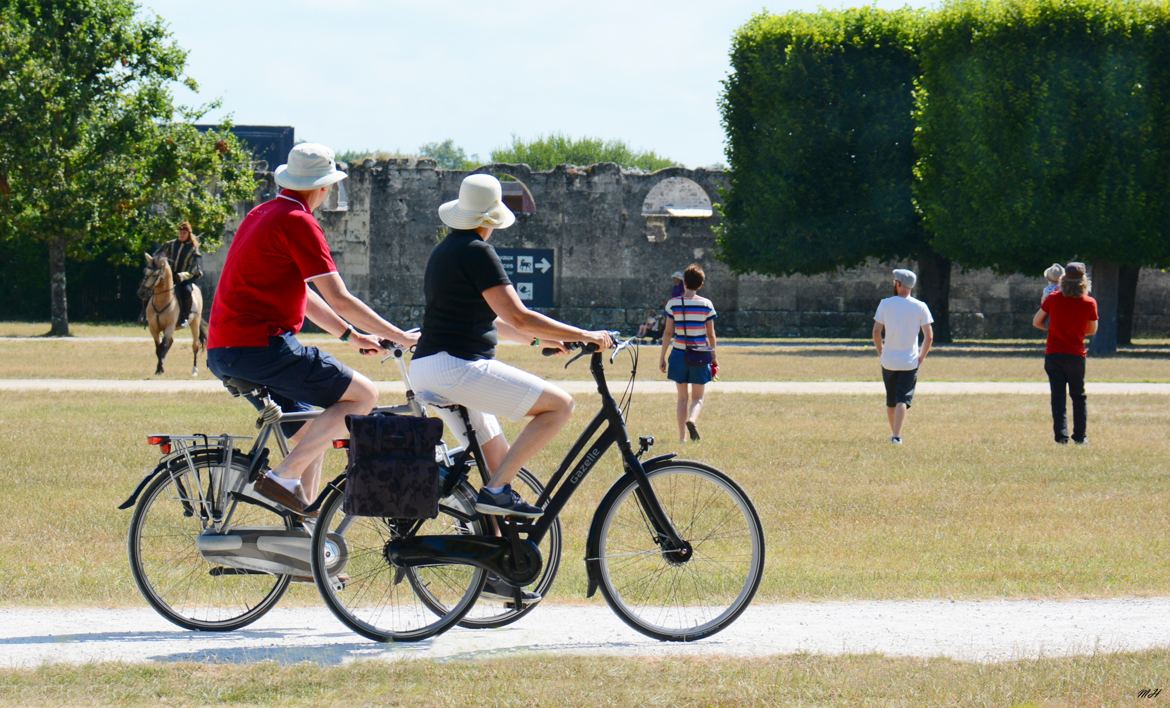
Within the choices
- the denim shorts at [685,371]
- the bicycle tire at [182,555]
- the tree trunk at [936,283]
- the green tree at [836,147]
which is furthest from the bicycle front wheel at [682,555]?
the tree trunk at [936,283]

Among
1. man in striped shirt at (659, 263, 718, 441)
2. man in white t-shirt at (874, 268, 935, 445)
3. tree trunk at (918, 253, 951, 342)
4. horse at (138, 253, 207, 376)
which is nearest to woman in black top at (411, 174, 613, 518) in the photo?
man in striped shirt at (659, 263, 718, 441)

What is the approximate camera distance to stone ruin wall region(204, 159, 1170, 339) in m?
48.0

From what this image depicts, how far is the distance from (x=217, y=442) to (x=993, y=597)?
3486mm

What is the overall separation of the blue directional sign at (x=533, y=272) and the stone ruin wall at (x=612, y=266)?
25 cm

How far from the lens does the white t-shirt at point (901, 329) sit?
15.0 metres

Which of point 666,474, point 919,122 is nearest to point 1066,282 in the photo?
point 666,474

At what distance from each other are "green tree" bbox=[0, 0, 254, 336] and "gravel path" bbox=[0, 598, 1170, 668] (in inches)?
1292

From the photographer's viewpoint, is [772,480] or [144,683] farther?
[772,480]

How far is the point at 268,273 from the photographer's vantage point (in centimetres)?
641

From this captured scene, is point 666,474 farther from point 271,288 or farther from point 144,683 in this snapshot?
point 144,683

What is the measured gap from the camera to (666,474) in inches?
256

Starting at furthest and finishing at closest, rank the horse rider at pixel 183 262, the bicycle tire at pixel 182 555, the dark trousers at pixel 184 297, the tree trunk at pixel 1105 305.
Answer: the tree trunk at pixel 1105 305
the dark trousers at pixel 184 297
the horse rider at pixel 183 262
the bicycle tire at pixel 182 555

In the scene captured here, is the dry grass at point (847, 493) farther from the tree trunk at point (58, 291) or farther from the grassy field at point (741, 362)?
the tree trunk at point (58, 291)

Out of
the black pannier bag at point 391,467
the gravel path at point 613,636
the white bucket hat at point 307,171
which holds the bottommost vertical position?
the gravel path at point 613,636
